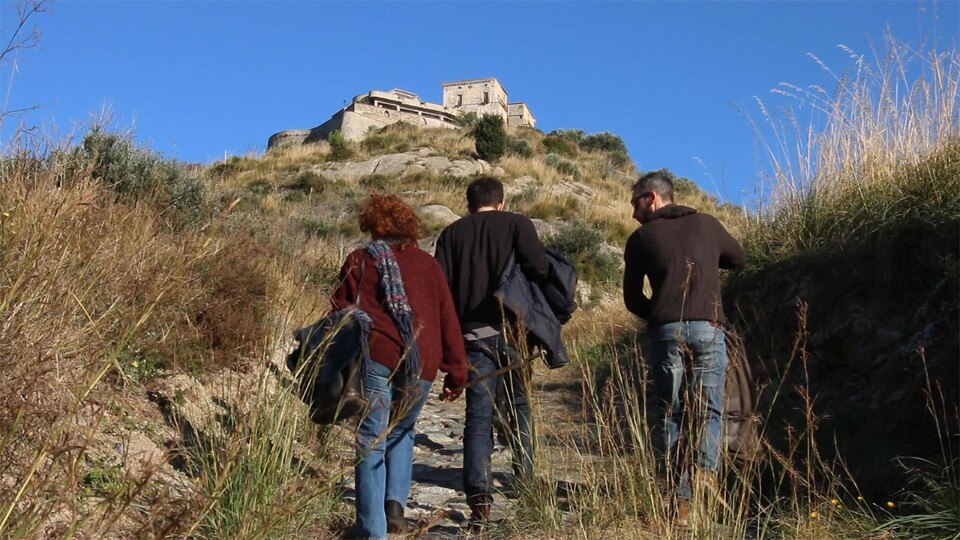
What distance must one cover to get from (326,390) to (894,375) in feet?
12.0

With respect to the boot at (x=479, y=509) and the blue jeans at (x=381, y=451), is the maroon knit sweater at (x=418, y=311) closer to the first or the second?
the blue jeans at (x=381, y=451)

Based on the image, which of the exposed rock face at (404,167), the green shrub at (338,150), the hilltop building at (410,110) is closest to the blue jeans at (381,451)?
the exposed rock face at (404,167)

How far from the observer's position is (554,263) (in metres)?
4.99

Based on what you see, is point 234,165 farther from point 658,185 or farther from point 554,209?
point 658,185

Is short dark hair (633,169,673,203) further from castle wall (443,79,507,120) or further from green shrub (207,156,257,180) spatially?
castle wall (443,79,507,120)

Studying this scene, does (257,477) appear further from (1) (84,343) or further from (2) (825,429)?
(2) (825,429)

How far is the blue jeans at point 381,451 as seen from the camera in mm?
3746

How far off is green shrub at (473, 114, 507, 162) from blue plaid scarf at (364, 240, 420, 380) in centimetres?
2469

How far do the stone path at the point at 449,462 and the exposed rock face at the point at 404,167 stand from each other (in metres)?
17.3

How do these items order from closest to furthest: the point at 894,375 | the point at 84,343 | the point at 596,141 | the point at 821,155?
the point at 84,343 < the point at 894,375 < the point at 821,155 < the point at 596,141

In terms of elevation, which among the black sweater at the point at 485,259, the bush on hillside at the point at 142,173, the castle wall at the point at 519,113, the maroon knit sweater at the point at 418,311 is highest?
the castle wall at the point at 519,113

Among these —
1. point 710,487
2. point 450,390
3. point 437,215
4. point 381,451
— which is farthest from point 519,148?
point 710,487

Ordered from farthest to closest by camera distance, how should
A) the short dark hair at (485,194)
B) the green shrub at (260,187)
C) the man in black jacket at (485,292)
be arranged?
the green shrub at (260,187) → the short dark hair at (485,194) → the man in black jacket at (485,292)

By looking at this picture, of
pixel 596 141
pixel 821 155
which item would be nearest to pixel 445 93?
pixel 596 141
